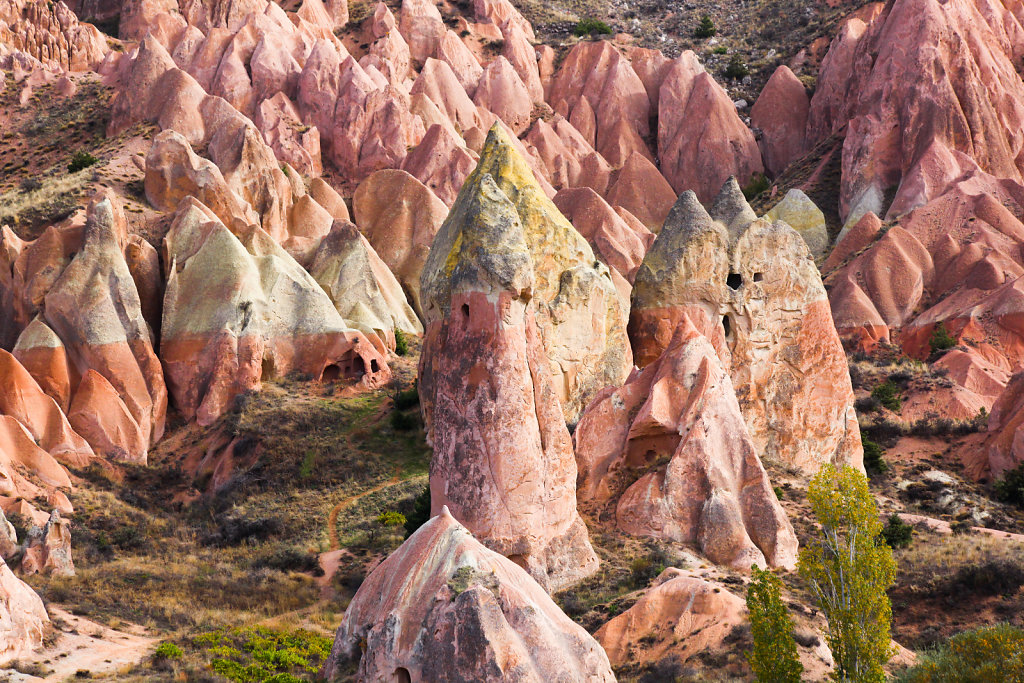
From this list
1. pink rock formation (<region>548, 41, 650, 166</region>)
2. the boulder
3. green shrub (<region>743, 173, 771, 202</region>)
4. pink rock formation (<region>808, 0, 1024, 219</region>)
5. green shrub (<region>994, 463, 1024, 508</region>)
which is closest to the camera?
green shrub (<region>994, 463, 1024, 508</region>)

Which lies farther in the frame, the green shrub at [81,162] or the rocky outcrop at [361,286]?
the green shrub at [81,162]

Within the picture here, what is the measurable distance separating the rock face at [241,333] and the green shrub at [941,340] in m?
24.2

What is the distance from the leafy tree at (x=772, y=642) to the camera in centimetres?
1587

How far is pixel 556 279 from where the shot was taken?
32.6 metres

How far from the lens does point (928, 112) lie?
194 feet

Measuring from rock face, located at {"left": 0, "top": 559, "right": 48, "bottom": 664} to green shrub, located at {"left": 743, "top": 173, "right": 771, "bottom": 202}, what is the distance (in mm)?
53922

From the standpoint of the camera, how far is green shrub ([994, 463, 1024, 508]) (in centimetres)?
3002

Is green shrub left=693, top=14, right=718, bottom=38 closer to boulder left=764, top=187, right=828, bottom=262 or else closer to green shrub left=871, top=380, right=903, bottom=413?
boulder left=764, top=187, right=828, bottom=262

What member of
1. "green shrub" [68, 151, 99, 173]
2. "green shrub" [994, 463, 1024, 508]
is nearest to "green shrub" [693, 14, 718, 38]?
"green shrub" [68, 151, 99, 173]

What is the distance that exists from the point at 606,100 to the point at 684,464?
5582 cm

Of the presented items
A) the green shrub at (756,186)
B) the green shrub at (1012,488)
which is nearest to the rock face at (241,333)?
the green shrub at (1012,488)

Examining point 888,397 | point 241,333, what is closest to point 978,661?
point 888,397

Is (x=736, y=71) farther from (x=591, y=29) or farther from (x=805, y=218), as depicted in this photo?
(x=805, y=218)

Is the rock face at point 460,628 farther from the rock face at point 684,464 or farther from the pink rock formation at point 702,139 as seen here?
the pink rock formation at point 702,139
